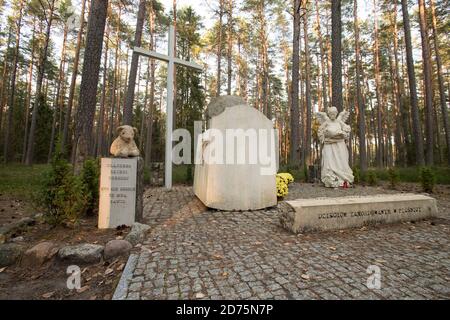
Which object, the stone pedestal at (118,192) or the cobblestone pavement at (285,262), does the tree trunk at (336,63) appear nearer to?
the cobblestone pavement at (285,262)

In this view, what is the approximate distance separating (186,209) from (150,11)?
1766 centimetres

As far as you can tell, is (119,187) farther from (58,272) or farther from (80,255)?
(58,272)

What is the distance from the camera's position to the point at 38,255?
2.87 metres

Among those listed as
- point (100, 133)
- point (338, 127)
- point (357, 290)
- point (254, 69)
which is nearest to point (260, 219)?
point (357, 290)

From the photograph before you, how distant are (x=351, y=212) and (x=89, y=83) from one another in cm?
616

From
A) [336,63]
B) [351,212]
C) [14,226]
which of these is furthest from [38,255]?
[336,63]

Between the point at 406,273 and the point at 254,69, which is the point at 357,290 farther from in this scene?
the point at 254,69

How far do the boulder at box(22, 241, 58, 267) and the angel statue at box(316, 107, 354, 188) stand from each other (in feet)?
28.9

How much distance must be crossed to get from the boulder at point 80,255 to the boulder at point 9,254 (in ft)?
1.79

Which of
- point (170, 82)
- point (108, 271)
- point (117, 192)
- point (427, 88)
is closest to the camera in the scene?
point (108, 271)

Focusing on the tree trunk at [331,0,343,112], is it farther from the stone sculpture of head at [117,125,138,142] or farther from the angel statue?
the stone sculpture of head at [117,125,138,142]

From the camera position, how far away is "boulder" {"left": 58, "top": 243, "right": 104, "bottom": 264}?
2816mm

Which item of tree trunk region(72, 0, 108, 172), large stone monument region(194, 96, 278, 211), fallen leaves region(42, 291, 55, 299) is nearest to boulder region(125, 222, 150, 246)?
fallen leaves region(42, 291, 55, 299)

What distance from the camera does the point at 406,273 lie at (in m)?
2.40
